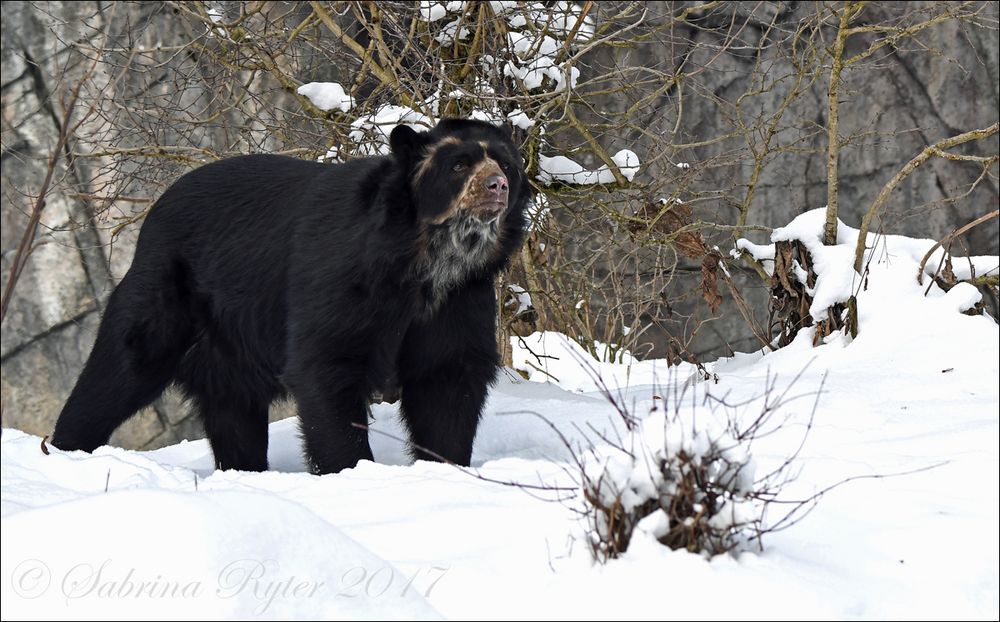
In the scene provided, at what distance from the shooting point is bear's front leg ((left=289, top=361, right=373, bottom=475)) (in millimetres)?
4051

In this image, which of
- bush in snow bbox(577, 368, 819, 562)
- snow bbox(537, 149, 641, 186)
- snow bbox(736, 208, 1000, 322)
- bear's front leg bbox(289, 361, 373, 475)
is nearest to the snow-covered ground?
bush in snow bbox(577, 368, 819, 562)

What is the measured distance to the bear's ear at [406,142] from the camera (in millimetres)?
4016

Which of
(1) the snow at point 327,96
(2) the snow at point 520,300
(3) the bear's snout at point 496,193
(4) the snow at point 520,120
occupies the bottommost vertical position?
(2) the snow at point 520,300

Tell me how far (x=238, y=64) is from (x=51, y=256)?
21.7 ft

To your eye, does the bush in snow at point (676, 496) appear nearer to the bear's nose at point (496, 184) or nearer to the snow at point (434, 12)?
the bear's nose at point (496, 184)

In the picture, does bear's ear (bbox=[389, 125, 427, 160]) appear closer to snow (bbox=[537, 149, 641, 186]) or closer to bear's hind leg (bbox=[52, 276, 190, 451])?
bear's hind leg (bbox=[52, 276, 190, 451])

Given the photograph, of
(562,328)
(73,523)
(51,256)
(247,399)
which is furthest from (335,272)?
(51,256)

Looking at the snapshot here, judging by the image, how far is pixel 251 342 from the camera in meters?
4.51

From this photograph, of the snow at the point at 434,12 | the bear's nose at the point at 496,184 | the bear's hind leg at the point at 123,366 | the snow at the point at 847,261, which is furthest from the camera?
the snow at the point at 434,12

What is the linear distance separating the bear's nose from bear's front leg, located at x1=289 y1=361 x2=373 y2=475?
0.80 metres

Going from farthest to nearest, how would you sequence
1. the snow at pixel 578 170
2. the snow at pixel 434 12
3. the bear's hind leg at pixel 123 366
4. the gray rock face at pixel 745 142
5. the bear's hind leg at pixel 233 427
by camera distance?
1. the gray rock face at pixel 745 142
2. the snow at pixel 434 12
3. the snow at pixel 578 170
4. the bear's hind leg at pixel 233 427
5. the bear's hind leg at pixel 123 366

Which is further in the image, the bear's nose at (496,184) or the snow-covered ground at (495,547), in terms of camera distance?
the bear's nose at (496,184)

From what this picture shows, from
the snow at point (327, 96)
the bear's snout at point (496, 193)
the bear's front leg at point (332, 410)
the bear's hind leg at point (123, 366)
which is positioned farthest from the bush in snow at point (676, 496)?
the snow at point (327, 96)

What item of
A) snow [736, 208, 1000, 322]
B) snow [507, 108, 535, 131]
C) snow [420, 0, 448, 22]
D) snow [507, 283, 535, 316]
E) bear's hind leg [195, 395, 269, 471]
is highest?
snow [420, 0, 448, 22]
